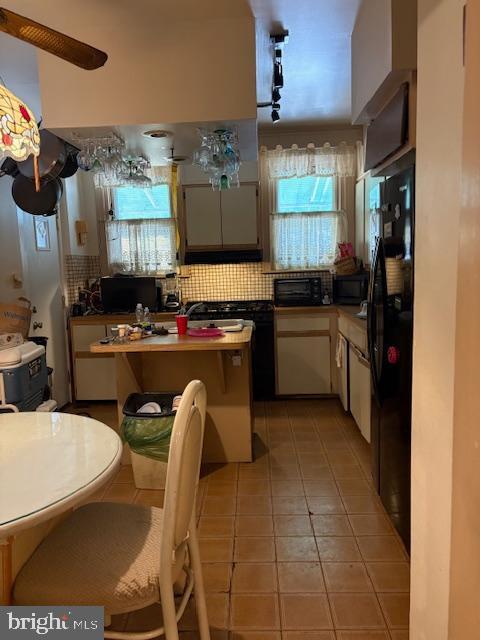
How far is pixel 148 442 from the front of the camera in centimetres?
269

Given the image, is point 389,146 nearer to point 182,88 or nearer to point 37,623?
point 182,88

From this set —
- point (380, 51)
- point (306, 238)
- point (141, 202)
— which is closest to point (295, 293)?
point (306, 238)

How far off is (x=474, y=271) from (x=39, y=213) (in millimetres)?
3271

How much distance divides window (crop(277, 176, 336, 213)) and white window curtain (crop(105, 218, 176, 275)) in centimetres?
116

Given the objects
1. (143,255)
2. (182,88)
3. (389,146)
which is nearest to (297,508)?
(389,146)

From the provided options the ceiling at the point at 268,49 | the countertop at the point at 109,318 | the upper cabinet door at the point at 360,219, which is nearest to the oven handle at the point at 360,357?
the upper cabinet door at the point at 360,219

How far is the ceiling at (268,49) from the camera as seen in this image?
2.27 metres

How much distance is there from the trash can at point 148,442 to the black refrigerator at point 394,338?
3.87 feet

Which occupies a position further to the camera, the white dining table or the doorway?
the doorway

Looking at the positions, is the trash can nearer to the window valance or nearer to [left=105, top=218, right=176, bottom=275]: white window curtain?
[left=105, top=218, right=176, bottom=275]: white window curtain

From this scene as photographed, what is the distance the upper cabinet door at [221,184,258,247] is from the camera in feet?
14.5

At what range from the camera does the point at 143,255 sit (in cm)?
474

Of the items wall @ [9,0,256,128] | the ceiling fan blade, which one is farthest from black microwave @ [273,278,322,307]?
the ceiling fan blade

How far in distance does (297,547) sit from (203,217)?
10.4 feet
